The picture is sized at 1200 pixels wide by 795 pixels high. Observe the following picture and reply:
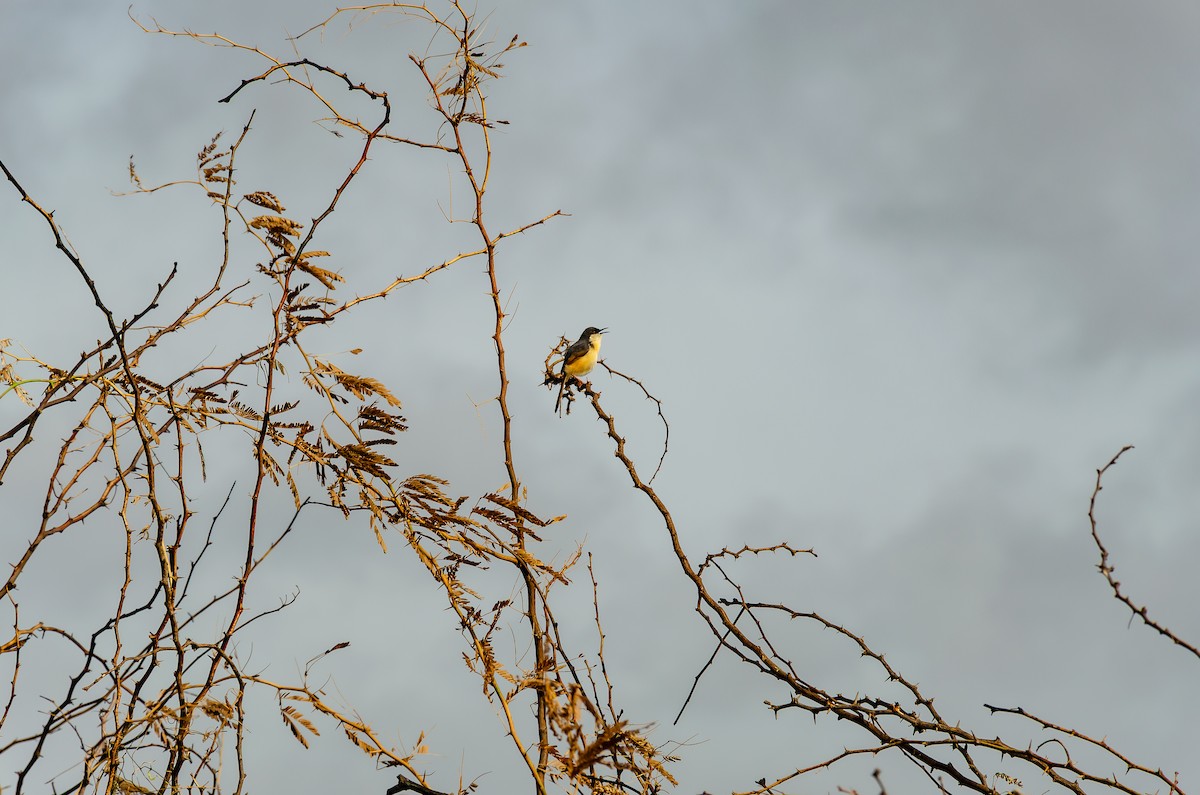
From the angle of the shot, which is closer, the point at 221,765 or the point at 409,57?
the point at 221,765

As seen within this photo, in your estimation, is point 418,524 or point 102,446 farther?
point 102,446

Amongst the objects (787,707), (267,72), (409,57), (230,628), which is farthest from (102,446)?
→ (787,707)

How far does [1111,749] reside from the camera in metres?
3.43

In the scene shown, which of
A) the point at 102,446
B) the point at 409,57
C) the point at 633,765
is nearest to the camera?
the point at 633,765

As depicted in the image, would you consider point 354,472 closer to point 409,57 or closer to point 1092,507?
point 409,57

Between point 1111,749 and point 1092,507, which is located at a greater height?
point 1092,507

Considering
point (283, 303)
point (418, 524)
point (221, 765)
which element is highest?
point (283, 303)

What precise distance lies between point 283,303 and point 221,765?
4.71 ft

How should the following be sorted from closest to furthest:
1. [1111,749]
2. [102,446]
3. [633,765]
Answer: [1111,749] < [633,765] < [102,446]

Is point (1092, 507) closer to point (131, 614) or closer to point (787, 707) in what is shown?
point (787, 707)

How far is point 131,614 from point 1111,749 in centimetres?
290

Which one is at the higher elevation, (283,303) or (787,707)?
(283,303)

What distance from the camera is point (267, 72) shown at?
4121 mm

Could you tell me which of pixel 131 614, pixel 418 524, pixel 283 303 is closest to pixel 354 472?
pixel 418 524
